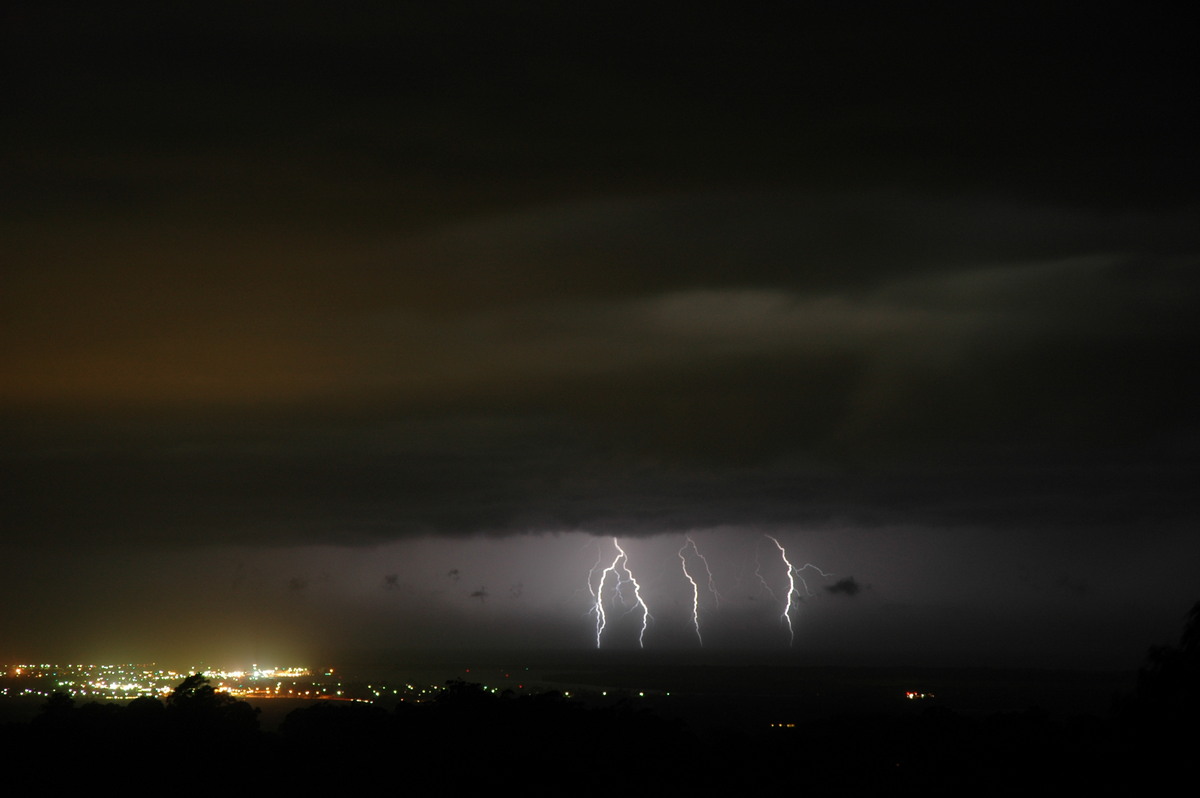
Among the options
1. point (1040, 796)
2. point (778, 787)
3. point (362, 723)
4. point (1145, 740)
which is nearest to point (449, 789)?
point (778, 787)

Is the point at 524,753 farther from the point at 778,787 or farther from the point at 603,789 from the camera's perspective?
the point at 778,787

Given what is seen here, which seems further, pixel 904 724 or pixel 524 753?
pixel 904 724

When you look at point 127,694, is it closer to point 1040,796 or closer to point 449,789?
point 449,789

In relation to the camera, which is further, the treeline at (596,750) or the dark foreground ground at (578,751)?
the dark foreground ground at (578,751)

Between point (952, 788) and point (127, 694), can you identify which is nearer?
point (952, 788)

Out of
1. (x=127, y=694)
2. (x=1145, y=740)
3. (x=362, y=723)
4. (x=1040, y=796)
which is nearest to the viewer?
(x=1145, y=740)

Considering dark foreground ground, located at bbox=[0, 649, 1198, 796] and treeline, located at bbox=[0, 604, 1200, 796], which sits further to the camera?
dark foreground ground, located at bbox=[0, 649, 1198, 796]

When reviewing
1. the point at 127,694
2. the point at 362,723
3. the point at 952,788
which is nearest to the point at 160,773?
the point at 362,723

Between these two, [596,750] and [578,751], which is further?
[596,750]

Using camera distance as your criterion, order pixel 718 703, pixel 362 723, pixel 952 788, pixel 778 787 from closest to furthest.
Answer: pixel 952 788 → pixel 778 787 → pixel 362 723 → pixel 718 703
